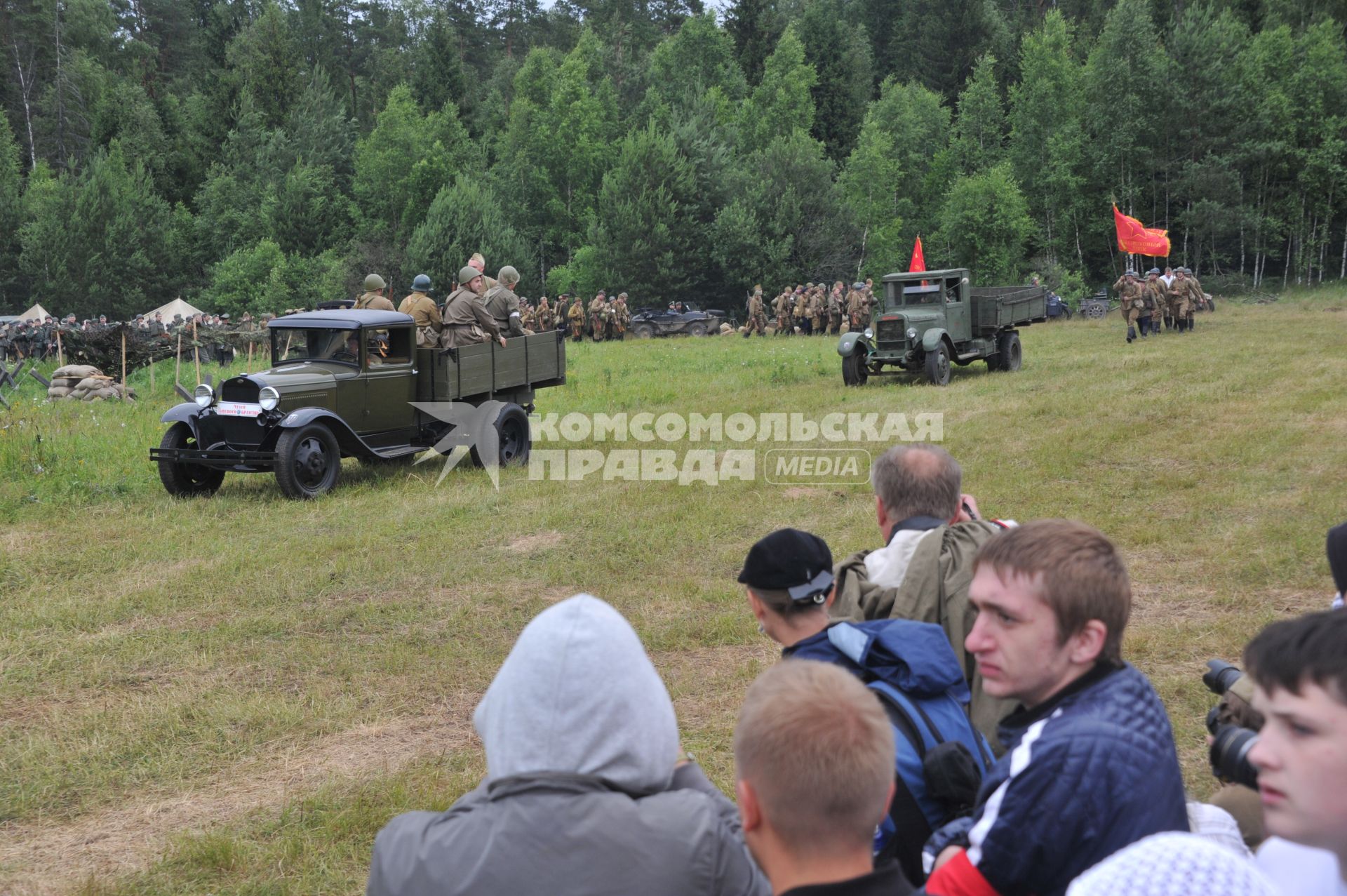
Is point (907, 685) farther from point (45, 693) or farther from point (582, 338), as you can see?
point (582, 338)

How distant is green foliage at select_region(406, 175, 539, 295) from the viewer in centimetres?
4356

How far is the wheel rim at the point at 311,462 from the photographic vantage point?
9.66m

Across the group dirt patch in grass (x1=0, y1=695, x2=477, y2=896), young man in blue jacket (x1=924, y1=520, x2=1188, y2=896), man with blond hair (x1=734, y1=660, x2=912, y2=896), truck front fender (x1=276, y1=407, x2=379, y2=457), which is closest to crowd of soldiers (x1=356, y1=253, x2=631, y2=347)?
truck front fender (x1=276, y1=407, x2=379, y2=457)

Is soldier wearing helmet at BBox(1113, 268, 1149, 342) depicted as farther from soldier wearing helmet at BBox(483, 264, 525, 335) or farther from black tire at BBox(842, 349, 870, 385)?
soldier wearing helmet at BBox(483, 264, 525, 335)

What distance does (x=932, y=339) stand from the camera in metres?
16.3

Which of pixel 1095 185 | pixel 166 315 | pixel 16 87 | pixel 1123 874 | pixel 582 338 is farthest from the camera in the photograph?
pixel 16 87

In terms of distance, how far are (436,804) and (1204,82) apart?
45.3 meters

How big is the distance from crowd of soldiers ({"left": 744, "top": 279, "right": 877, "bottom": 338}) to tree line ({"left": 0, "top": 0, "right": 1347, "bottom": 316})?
7432 mm

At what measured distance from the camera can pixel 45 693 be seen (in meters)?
5.57

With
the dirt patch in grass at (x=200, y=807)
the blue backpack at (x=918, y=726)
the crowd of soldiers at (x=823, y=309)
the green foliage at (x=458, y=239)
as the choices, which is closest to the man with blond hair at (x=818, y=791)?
the blue backpack at (x=918, y=726)

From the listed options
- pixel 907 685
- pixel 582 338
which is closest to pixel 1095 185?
pixel 582 338

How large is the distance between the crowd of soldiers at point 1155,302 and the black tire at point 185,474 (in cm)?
1720

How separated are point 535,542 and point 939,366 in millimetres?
9537

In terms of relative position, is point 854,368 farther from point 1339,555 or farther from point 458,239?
point 458,239
